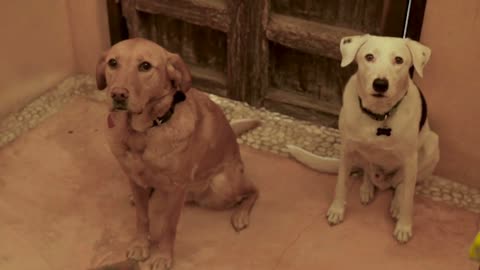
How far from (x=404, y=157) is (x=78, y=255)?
5.00 ft

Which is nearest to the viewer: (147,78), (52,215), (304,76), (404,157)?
(147,78)

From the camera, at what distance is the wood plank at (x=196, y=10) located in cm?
373

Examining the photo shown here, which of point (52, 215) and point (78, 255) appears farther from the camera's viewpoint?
point (52, 215)

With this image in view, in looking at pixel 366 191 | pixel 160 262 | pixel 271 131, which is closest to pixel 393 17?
pixel 366 191

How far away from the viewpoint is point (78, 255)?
3066mm

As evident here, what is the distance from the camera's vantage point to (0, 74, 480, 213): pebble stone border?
346 centimetres

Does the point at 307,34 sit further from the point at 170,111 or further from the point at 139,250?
the point at 139,250

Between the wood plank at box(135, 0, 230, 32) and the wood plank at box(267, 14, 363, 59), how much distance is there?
0.28 meters

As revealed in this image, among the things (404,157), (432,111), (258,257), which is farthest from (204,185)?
(432,111)

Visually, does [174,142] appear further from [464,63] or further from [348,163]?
[464,63]

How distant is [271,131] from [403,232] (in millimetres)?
1020

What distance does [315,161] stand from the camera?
3531mm

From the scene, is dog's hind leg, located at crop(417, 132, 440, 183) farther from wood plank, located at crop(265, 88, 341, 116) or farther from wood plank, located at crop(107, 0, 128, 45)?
wood plank, located at crop(107, 0, 128, 45)

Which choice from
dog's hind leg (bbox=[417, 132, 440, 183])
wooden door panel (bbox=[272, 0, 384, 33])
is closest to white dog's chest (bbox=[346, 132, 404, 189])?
dog's hind leg (bbox=[417, 132, 440, 183])
